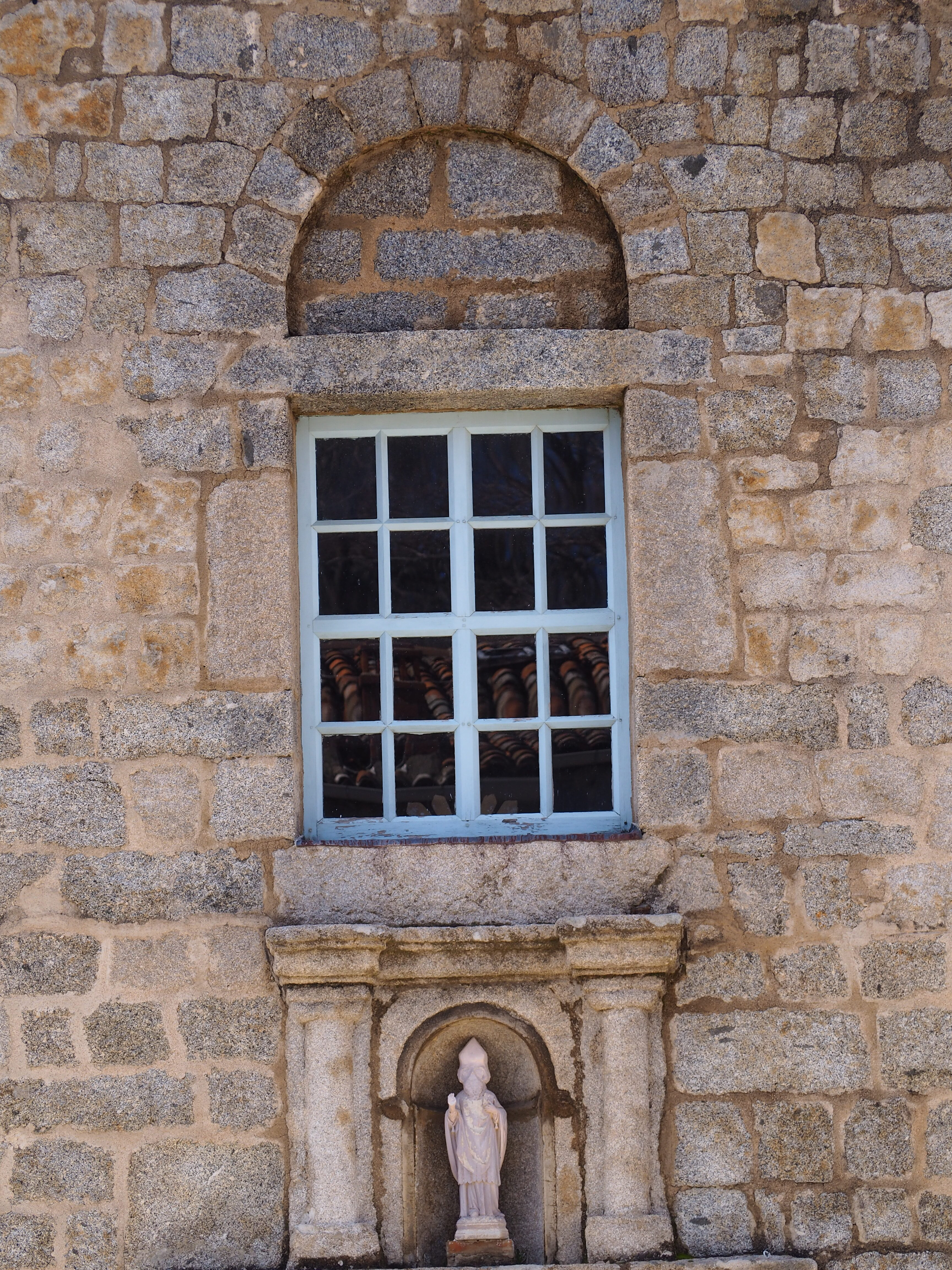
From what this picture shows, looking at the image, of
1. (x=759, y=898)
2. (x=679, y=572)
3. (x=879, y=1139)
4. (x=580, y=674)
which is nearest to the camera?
(x=879, y=1139)

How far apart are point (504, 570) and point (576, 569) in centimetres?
22

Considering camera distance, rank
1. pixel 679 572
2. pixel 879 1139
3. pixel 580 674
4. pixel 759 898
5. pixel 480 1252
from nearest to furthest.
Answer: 1. pixel 480 1252
2. pixel 879 1139
3. pixel 759 898
4. pixel 679 572
5. pixel 580 674

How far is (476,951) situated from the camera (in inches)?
156

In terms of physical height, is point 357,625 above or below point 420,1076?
above

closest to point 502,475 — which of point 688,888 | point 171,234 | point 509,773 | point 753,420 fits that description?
point 753,420

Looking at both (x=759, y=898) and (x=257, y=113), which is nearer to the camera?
(x=759, y=898)

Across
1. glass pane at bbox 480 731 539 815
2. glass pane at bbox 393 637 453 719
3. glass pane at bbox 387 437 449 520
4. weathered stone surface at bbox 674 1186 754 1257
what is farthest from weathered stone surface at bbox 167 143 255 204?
weathered stone surface at bbox 674 1186 754 1257

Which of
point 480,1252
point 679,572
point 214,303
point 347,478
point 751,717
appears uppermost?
point 214,303

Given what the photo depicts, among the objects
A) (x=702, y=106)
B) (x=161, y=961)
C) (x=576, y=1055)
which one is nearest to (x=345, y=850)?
(x=161, y=961)

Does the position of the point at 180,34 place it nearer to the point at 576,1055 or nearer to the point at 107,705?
the point at 107,705

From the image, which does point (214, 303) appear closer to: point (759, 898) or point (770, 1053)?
point (759, 898)

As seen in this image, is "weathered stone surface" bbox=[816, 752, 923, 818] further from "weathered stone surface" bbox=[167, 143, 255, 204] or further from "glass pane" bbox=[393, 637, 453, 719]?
"weathered stone surface" bbox=[167, 143, 255, 204]

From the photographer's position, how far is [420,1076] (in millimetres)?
4031

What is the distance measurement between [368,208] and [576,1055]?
2.59 metres
